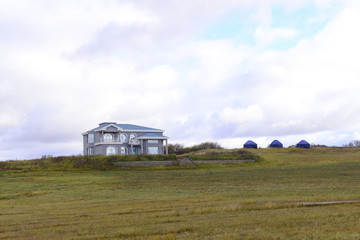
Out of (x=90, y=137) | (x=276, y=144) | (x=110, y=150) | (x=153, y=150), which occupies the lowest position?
(x=153, y=150)

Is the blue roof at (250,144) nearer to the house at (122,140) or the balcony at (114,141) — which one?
the house at (122,140)

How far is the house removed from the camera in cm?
7275

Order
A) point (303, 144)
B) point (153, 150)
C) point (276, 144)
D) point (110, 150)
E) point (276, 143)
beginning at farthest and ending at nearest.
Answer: point (276, 143) → point (276, 144) → point (303, 144) → point (153, 150) → point (110, 150)

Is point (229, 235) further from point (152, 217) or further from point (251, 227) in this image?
point (152, 217)

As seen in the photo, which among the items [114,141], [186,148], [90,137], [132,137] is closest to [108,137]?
[114,141]

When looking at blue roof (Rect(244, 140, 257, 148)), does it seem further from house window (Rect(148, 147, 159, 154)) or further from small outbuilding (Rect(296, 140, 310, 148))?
house window (Rect(148, 147, 159, 154))

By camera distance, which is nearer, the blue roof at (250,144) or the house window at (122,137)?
the house window at (122,137)

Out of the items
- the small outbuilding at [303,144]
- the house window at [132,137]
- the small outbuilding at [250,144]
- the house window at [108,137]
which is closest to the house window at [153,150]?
the house window at [132,137]

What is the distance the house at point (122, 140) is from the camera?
239 feet

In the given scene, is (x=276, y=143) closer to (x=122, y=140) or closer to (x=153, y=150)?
(x=153, y=150)

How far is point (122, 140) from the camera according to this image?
75.2 metres

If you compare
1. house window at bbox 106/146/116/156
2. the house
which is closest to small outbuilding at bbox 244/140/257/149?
the house

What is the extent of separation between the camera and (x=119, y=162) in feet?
210

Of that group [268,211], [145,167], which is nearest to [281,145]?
[145,167]
